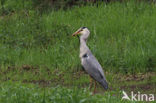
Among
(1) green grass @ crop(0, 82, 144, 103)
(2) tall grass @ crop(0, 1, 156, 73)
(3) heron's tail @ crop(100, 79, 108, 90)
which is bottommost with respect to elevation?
(3) heron's tail @ crop(100, 79, 108, 90)

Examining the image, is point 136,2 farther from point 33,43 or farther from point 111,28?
point 33,43

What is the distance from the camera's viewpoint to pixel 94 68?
9.79 metres

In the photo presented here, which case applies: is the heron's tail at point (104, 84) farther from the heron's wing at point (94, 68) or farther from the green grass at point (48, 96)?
the green grass at point (48, 96)

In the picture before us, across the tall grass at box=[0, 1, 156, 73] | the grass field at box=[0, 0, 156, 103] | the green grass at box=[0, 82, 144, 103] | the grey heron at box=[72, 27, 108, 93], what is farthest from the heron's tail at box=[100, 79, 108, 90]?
the green grass at box=[0, 82, 144, 103]

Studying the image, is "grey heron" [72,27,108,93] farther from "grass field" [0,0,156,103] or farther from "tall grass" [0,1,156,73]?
"tall grass" [0,1,156,73]

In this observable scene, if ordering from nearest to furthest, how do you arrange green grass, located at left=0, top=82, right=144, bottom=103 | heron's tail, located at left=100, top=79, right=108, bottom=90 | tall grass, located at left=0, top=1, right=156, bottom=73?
green grass, located at left=0, top=82, right=144, bottom=103 < heron's tail, located at left=100, top=79, right=108, bottom=90 < tall grass, located at left=0, top=1, right=156, bottom=73

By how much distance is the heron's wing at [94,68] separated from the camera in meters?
9.66

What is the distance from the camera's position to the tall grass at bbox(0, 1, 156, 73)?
450 inches

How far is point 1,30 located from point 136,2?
375 centimetres

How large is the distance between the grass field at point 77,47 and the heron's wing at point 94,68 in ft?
0.94

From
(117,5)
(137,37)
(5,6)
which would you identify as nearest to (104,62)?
(137,37)

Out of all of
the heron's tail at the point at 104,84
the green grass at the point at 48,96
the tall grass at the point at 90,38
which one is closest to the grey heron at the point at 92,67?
the heron's tail at the point at 104,84

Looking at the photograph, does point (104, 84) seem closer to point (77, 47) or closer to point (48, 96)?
point (48, 96)

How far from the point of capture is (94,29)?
13.0 m
